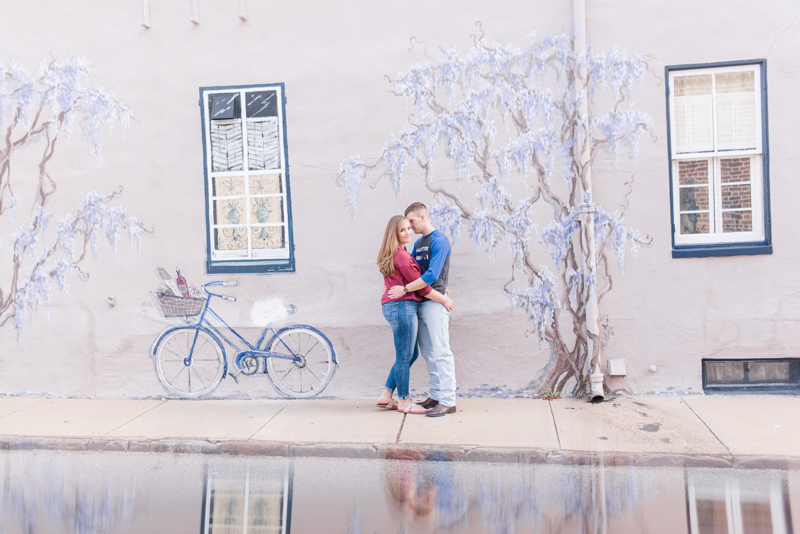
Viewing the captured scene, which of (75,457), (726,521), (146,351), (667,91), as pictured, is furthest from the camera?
(146,351)

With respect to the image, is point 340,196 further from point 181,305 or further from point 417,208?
point 181,305

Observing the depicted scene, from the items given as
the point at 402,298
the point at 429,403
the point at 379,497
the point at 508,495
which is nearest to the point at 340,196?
the point at 402,298

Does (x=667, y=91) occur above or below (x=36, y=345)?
above

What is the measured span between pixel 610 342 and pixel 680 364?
728mm

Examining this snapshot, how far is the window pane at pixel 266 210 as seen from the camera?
6.80 m

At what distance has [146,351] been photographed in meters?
6.88

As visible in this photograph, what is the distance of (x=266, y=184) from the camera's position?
680cm

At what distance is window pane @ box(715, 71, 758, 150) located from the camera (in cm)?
629

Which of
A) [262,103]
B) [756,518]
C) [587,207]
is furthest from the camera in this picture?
[262,103]

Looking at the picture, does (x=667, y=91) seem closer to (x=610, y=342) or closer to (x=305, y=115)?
(x=610, y=342)

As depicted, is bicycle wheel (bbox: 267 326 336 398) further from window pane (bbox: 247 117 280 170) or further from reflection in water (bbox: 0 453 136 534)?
reflection in water (bbox: 0 453 136 534)

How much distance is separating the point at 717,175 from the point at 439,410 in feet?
12.3

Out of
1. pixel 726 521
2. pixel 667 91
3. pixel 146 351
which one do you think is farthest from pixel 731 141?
pixel 146 351

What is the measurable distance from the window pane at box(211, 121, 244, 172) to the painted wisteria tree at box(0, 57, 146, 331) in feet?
3.32
